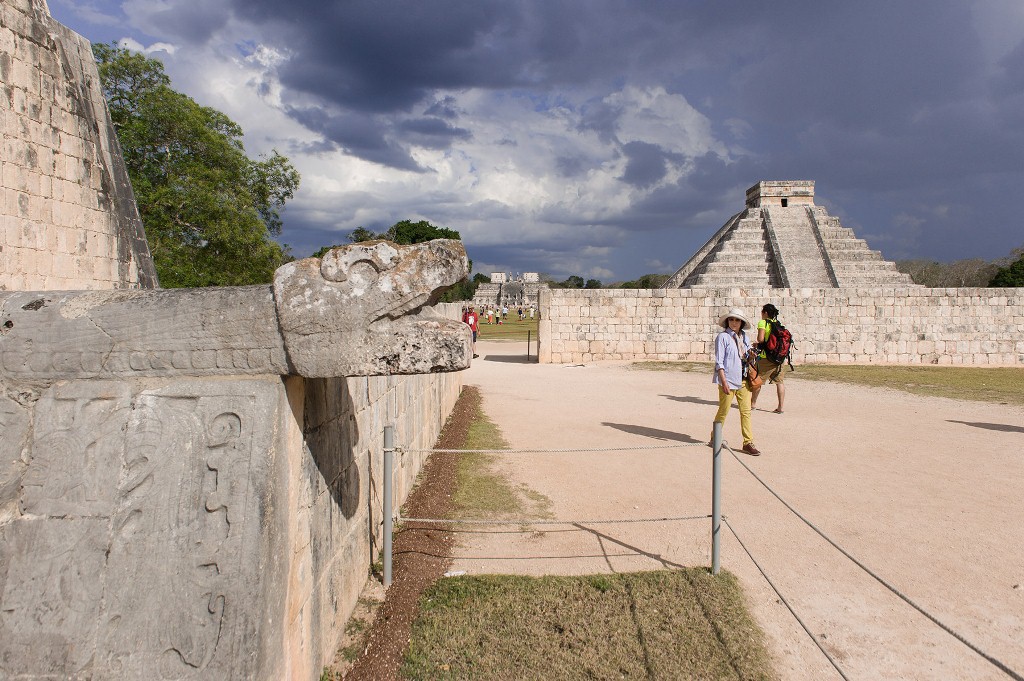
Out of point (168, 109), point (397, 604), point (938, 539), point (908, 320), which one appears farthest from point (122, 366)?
point (908, 320)

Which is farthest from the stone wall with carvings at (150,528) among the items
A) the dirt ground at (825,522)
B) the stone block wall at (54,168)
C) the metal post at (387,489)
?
the stone block wall at (54,168)

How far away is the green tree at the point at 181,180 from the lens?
1406 cm

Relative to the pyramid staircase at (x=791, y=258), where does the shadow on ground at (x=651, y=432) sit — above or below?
below

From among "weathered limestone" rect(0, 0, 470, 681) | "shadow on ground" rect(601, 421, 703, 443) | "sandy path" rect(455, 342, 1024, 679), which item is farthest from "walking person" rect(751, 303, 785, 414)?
"weathered limestone" rect(0, 0, 470, 681)

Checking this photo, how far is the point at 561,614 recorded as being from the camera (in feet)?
10.7

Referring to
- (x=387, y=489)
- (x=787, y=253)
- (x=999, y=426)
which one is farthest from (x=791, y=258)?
(x=387, y=489)

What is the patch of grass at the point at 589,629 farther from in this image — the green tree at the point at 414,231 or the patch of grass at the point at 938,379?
the green tree at the point at 414,231

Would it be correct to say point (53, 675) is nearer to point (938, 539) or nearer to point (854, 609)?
point (854, 609)

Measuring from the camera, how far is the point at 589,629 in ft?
10.3

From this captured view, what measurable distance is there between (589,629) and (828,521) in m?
2.64

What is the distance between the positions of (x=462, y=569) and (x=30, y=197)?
4056 mm

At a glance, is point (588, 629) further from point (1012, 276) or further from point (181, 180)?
point (1012, 276)

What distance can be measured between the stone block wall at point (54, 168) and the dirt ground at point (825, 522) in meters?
3.70

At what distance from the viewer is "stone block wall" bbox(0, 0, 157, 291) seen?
4.10 metres
